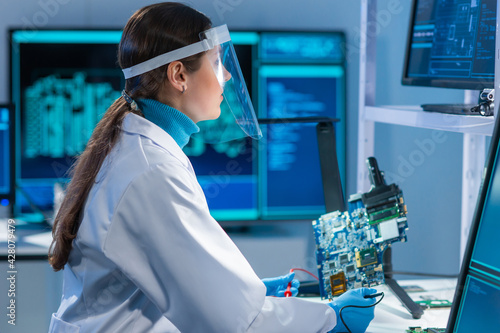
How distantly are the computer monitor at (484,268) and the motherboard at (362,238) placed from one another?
18.5 inches

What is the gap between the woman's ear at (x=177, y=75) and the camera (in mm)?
1289

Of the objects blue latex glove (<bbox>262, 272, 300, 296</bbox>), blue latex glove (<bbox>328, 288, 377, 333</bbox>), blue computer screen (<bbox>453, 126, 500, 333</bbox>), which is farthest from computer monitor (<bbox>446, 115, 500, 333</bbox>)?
blue latex glove (<bbox>262, 272, 300, 296</bbox>)

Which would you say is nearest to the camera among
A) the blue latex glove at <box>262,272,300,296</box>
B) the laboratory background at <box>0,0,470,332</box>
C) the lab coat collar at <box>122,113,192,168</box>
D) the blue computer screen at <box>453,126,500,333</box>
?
the blue computer screen at <box>453,126,500,333</box>

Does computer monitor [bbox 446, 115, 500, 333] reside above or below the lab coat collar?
below

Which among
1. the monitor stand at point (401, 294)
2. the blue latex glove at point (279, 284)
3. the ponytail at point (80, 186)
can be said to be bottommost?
the monitor stand at point (401, 294)

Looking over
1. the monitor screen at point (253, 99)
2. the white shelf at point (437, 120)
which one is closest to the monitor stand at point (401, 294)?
the white shelf at point (437, 120)

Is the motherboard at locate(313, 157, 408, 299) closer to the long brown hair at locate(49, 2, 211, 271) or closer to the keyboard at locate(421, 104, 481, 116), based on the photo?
the keyboard at locate(421, 104, 481, 116)

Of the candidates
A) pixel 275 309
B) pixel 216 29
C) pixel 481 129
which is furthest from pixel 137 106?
pixel 481 129

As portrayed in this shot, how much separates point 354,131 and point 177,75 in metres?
1.65

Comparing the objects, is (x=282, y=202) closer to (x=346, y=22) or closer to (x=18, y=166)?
(x=346, y=22)

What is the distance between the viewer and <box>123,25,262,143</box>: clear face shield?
129 cm

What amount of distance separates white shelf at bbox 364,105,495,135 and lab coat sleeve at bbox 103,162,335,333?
66 cm

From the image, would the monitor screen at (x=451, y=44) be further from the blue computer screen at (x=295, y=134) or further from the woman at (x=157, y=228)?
the blue computer screen at (x=295, y=134)

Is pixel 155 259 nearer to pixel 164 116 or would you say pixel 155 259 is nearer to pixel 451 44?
pixel 164 116
